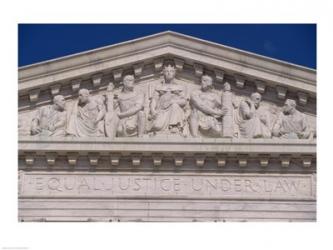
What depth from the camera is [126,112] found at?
1011 inches

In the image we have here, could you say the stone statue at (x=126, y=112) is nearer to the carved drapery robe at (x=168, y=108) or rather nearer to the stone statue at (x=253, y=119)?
the carved drapery robe at (x=168, y=108)

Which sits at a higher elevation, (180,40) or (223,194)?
(180,40)

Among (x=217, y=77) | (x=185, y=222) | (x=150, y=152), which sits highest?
(x=217, y=77)

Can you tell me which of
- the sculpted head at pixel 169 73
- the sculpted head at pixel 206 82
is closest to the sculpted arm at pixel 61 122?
the sculpted head at pixel 169 73

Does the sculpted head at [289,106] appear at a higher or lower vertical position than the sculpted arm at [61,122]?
higher

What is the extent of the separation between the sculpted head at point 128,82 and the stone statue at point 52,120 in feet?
4.77

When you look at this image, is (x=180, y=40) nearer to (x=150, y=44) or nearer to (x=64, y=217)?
(x=150, y=44)

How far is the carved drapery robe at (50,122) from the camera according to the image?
25547 mm

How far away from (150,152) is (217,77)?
8.01 feet

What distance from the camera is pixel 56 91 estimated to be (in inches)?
1021

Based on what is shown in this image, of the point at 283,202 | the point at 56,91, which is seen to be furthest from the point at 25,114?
the point at 283,202

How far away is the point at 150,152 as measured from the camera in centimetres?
2533

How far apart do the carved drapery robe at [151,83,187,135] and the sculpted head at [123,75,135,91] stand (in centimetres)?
56

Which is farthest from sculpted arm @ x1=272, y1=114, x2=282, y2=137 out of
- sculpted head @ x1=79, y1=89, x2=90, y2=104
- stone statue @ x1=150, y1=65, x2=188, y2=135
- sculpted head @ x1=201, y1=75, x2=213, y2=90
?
sculpted head @ x1=79, y1=89, x2=90, y2=104
